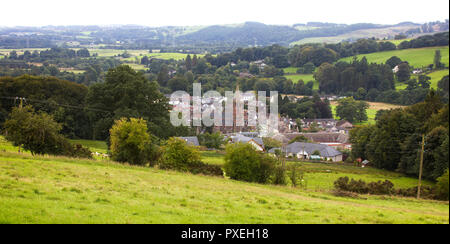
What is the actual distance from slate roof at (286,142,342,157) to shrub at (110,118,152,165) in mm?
27585

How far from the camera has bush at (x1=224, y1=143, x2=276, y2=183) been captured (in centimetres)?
2131

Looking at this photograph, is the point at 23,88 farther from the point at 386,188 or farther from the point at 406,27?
the point at 406,27

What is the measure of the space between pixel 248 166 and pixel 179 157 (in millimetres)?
3983

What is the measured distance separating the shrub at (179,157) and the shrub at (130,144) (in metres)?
1.13

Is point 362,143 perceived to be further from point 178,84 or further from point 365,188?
point 178,84

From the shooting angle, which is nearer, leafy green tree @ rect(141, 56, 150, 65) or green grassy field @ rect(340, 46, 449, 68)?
green grassy field @ rect(340, 46, 449, 68)

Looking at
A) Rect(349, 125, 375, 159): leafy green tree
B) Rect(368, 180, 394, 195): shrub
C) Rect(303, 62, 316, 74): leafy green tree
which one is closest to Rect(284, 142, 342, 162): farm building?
Rect(349, 125, 375, 159): leafy green tree

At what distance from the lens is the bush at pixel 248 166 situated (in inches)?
839

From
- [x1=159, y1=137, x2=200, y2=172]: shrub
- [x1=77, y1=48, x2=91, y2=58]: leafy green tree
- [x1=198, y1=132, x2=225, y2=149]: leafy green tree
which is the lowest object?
[x1=198, y1=132, x2=225, y2=149]: leafy green tree

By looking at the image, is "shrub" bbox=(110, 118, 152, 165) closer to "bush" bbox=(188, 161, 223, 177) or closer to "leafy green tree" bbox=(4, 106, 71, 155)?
"bush" bbox=(188, 161, 223, 177)

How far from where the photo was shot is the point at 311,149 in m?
47.2

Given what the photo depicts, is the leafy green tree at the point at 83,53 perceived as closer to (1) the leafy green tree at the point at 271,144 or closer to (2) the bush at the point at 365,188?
(1) the leafy green tree at the point at 271,144
